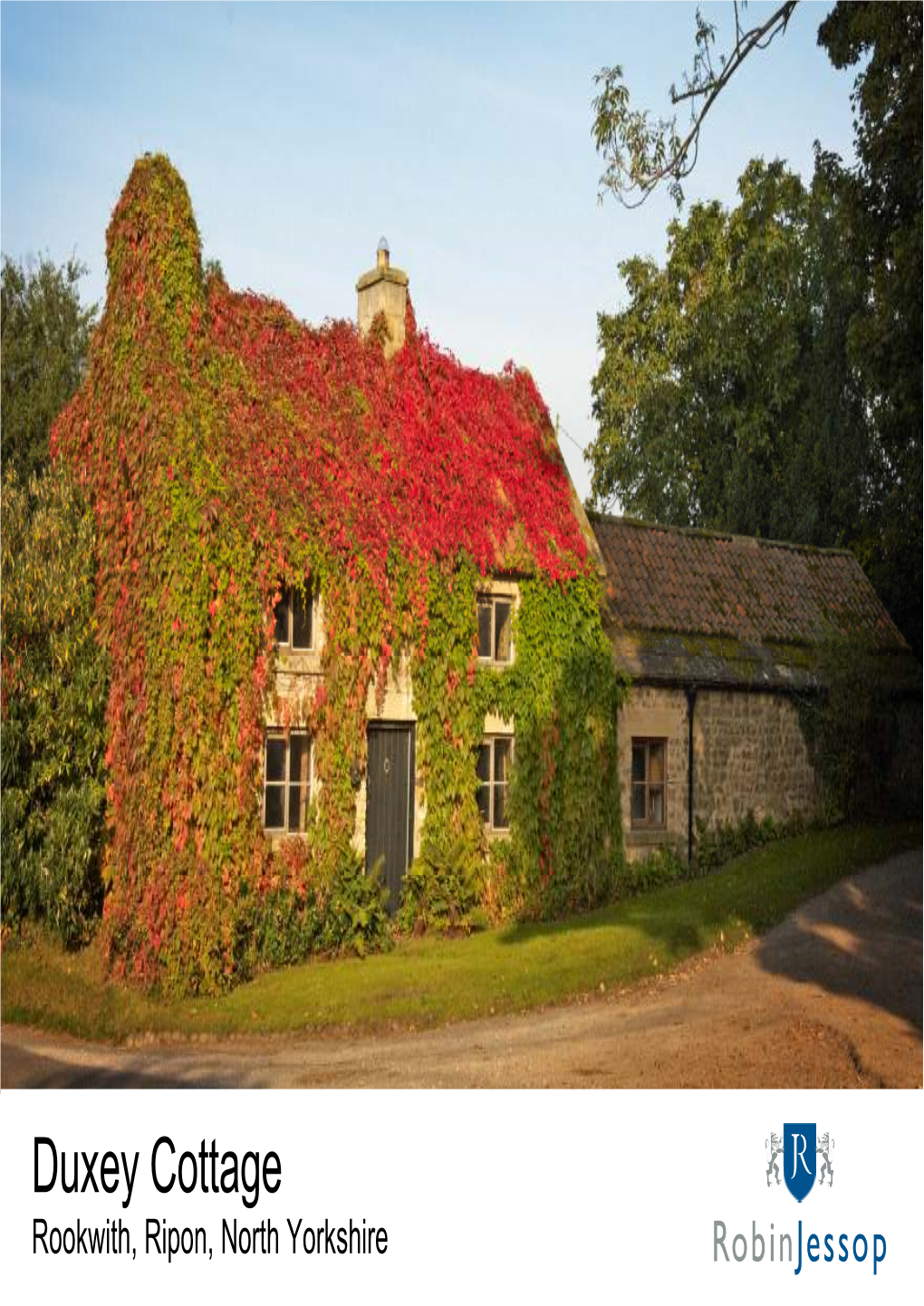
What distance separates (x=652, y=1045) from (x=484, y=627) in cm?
942

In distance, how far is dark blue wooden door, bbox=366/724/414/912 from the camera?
19.1 meters

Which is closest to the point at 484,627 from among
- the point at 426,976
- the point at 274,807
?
the point at 274,807

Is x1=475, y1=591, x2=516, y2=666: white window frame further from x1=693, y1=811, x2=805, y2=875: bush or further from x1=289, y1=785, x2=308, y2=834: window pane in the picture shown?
x1=693, y1=811, x2=805, y2=875: bush

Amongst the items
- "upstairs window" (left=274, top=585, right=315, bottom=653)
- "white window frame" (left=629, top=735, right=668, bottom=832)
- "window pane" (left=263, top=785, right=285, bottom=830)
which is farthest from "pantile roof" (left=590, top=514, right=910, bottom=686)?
"window pane" (left=263, top=785, right=285, bottom=830)

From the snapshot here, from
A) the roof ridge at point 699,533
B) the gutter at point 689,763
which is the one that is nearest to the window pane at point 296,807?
the gutter at point 689,763

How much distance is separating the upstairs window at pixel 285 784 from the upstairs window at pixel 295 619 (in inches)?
49.2

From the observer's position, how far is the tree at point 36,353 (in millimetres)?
29250

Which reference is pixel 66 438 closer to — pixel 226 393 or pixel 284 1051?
pixel 226 393

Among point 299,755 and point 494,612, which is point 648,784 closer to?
point 494,612

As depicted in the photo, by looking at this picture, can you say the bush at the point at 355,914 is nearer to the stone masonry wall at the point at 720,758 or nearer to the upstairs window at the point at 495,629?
the upstairs window at the point at 495,629

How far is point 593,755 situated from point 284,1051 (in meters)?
8.68
